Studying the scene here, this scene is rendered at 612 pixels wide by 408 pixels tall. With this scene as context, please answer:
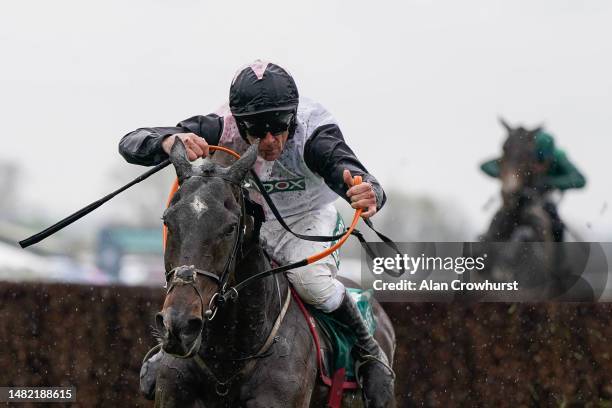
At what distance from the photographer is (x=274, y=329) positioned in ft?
16.2

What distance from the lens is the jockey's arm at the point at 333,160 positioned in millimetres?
5020

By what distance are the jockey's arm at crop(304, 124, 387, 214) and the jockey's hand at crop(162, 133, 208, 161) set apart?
68 centimetres

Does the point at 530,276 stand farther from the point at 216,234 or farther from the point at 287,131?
the point at 216,234

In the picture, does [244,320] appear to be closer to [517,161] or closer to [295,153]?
[295,153]

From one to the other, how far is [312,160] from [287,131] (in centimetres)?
24

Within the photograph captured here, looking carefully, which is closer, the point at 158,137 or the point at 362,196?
the point at 362,196

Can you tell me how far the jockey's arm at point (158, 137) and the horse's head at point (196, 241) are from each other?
339 mm

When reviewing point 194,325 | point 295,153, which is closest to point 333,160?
point 295,153

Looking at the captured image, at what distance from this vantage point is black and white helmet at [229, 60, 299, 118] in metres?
4.86

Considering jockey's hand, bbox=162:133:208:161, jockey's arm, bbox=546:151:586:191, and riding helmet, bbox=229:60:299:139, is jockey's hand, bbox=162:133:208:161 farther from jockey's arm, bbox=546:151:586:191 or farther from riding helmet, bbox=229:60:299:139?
jockey's arm, bbox=546:151:586:191

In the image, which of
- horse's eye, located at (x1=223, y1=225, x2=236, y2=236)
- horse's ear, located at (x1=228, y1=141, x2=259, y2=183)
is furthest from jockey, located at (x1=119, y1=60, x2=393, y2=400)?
horse's eye, located at (x1=223, y1=225, x2=236, y2=236)

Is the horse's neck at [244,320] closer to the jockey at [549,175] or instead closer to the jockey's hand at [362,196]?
the jockey's hand at [362,196]

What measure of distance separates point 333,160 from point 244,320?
34.9 inches

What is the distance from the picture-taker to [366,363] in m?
5.72
